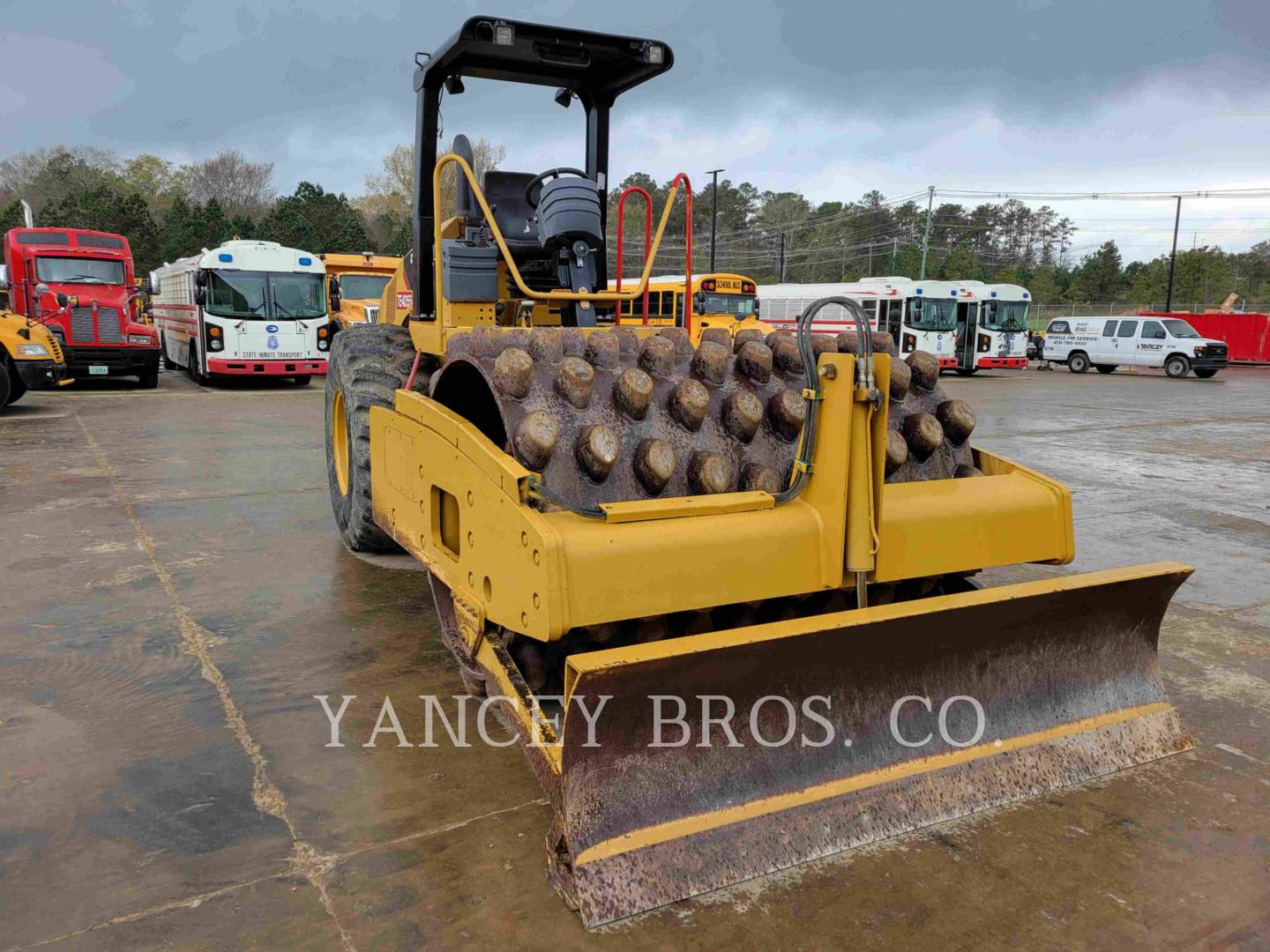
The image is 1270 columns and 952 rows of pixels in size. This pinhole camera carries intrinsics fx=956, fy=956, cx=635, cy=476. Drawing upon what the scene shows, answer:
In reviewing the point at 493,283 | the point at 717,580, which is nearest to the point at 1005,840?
the point at 717,580

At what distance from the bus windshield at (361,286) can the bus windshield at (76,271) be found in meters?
4.26

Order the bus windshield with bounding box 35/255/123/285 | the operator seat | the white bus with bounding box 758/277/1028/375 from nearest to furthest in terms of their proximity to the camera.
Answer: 1. the operator seat
2. the bus windshield with bounding box 35/255/123/285
3. the white bus with bounding box 758/277/1028/375

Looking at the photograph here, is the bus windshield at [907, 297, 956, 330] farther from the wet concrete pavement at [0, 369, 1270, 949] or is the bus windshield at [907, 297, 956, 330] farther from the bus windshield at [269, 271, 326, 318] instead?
the wet concrete pavement at [0, 369, 1270, 949]

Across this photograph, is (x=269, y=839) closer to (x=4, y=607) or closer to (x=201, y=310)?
(x=4, y=607)

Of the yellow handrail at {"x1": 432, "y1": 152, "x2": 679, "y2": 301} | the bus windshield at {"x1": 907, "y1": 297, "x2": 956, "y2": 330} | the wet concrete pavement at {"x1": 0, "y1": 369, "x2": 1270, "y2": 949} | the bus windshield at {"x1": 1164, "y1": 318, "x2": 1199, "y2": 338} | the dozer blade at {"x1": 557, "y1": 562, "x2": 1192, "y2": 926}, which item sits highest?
the yellow handrail at {"x1": 432, "y1": 152, "x2": 679, "y2": 301}

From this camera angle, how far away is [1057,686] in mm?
3221

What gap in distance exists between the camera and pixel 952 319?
87.9 feet

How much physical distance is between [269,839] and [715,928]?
1.33 metres

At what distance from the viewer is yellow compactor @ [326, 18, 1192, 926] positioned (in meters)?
2.60

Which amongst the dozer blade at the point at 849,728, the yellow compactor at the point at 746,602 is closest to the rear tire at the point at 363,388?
the yellow compactor at the point at 746,602

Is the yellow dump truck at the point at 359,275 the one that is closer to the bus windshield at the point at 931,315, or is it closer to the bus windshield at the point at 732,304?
the bus windshield at the point at 732,304

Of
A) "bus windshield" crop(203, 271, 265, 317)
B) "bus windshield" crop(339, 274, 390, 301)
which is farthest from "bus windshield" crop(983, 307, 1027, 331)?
"bus windshield" crop(203, 271, 265, 317)

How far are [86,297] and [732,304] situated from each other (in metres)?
15.3

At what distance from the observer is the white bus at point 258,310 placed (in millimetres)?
17375
